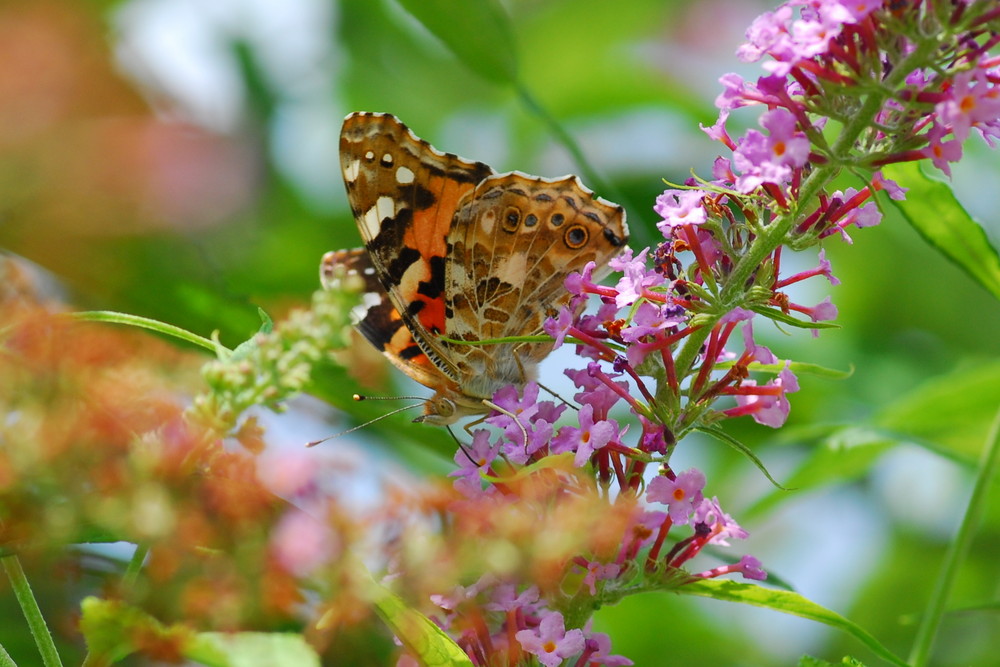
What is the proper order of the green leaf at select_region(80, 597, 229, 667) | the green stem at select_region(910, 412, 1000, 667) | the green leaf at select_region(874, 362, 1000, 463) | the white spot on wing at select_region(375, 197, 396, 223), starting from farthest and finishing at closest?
the green leaf at select_region(874, 362, 1000, 463)
the white spot on wing at select_region(375, 197, 396, 223)
the green stem at select_region(910, 412, 1000, 667)
the green leaf at select_region(80, 597, 229, 667)

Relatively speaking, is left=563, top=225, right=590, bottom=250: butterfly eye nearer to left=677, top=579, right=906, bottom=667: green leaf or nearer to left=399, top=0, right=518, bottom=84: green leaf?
left=399, top=0, right=518, bottom=84: green leaf

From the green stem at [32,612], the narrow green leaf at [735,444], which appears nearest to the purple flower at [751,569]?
the narrow green leaf at [735,444]

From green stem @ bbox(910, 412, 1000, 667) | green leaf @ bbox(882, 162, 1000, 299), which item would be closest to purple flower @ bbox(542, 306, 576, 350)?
green leaf @ bbox(882, 162, 1000, 299)

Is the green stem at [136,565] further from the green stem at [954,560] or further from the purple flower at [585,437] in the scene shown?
the green stem at [954,560]

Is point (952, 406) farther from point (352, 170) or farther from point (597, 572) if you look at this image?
point (352, 170)

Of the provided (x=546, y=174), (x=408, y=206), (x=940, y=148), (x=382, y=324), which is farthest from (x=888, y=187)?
(x=546, y=174)

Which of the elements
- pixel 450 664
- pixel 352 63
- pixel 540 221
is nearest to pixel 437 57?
pixel 352 63

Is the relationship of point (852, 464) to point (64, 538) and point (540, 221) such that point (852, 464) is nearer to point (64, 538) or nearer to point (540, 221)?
point (540, 221)
